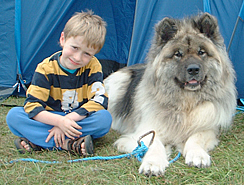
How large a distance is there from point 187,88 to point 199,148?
0.56 m

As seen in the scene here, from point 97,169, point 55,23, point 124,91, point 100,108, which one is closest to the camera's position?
point 97,169

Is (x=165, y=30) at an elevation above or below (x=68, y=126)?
above

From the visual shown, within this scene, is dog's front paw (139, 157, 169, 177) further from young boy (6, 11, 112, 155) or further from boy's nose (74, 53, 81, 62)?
boy's nose (74, 53, 81, 62)

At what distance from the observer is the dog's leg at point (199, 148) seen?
2.03m

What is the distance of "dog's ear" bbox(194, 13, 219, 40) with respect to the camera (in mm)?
2512

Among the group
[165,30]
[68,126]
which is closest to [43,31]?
[165,30]

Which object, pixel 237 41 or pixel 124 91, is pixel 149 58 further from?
Answer: pixel 237 41

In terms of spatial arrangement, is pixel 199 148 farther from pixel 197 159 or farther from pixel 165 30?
pixel 165 30

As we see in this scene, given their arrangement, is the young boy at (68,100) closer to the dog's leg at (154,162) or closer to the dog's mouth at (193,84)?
the dog's leg at (154,162)

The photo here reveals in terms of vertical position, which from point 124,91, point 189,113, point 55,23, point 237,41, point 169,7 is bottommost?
point 124,91

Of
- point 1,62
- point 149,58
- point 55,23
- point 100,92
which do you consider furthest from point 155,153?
point 1,62

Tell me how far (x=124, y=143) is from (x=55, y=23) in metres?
2.89

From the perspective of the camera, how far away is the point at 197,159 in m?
2.03

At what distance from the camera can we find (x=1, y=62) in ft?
15.6
